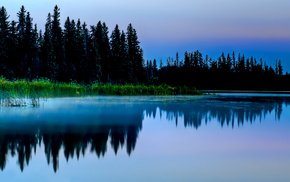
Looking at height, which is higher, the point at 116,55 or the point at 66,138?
the point at 116,55

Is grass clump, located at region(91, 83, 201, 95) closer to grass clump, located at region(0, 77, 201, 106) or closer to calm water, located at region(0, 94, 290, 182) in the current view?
grass clump, located at region(0, 77, 201, 106)

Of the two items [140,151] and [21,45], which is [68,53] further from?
[140,151]

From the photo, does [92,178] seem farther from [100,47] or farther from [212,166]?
[100,47]

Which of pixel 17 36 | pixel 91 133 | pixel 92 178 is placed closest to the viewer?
pixel 92 178

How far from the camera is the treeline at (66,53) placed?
63.8 meters

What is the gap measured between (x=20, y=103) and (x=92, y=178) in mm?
15772

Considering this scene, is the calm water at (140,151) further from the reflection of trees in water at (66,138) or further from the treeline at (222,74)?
the treeline at (222,74)

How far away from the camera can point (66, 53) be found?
70250 mm

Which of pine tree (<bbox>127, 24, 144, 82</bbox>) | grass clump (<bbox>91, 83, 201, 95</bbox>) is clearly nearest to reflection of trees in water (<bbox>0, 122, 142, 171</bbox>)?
grass clump (<bbox>91, 83, 201, 95</bbox>)

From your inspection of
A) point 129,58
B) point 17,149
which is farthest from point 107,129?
point 129,58

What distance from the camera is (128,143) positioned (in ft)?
31.2

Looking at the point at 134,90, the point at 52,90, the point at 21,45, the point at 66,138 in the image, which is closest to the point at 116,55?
the point at 21,45

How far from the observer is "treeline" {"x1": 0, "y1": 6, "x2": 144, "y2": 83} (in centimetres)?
6378

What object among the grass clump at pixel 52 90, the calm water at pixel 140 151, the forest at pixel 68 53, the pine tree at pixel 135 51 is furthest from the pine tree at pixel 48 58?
the calm water at pixel 140 151
